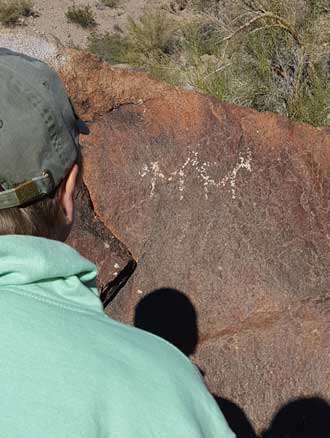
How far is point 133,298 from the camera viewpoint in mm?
3672

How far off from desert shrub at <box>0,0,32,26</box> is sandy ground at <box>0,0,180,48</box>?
17 cm

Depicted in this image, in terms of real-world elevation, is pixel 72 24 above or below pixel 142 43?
below

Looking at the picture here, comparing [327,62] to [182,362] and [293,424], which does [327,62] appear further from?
[182,362]

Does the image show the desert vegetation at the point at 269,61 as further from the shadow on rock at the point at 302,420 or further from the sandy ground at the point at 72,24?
the sandy ground at the point at 72,24

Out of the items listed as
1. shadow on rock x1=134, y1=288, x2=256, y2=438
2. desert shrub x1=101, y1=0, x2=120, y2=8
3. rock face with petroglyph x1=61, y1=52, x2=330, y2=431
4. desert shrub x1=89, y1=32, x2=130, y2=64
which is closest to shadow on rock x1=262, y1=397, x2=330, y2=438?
rock face with petroglyph x1=61, y1=52, x2=330, y2=431

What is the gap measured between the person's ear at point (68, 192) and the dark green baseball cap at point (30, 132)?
3 cm

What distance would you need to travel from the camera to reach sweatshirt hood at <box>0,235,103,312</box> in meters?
1.05

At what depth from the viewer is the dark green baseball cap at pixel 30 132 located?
1143 millimetres

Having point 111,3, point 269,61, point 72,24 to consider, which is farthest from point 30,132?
point 111,3

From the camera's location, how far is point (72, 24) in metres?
14.1

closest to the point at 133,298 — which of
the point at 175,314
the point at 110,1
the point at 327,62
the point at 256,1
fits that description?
the point at 175,314

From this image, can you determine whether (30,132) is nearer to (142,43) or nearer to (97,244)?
(97,244)

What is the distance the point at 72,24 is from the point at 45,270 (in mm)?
13720

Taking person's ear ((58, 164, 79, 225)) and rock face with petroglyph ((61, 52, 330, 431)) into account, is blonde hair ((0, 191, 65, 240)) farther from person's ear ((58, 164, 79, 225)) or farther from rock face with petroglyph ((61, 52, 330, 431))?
rock face with petroglyph ((61, 52, 330, 431))
